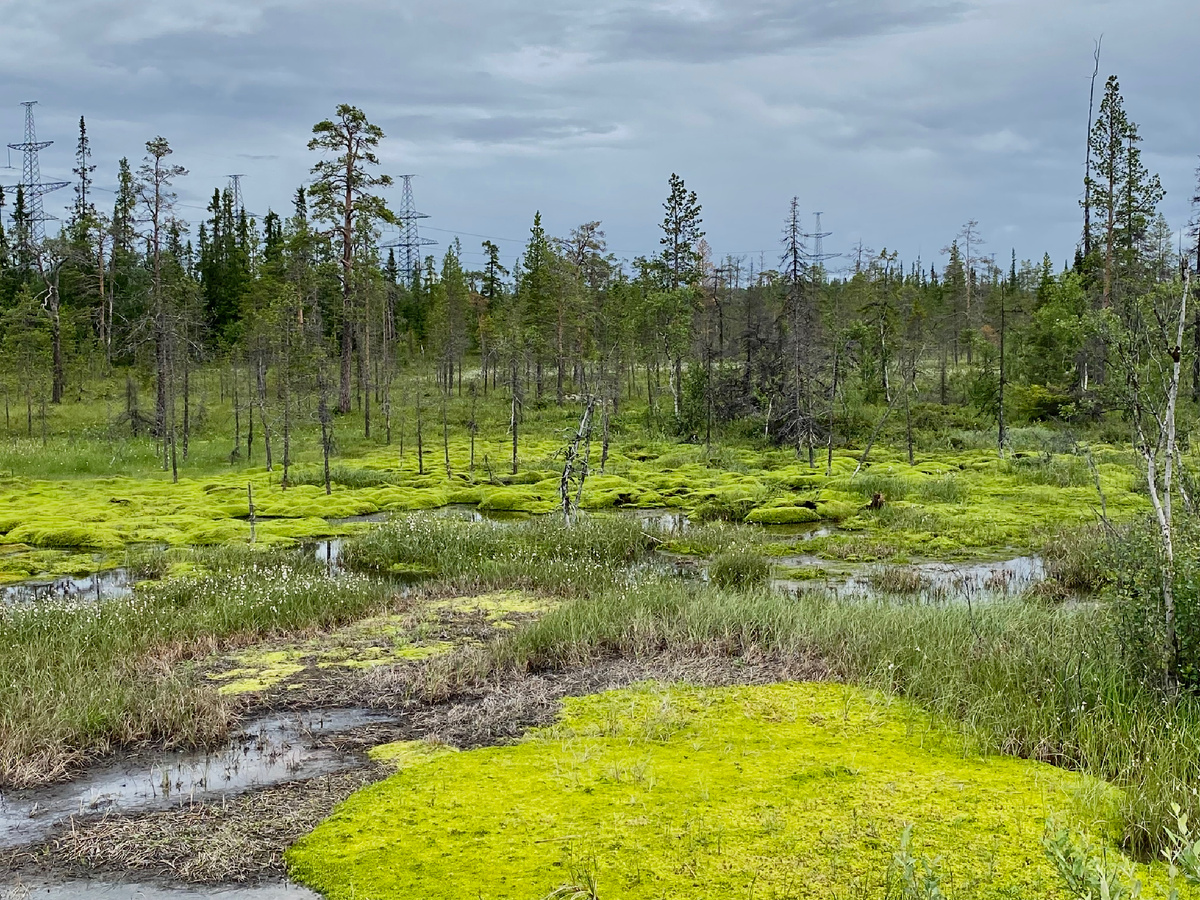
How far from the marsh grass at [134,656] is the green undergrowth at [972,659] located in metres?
2.42

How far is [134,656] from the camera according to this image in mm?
9008

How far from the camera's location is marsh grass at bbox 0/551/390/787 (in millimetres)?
6750

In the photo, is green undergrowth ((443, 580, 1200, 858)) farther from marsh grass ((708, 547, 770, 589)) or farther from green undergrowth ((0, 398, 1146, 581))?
green undergrowth ((0, 398, 1146, 581))

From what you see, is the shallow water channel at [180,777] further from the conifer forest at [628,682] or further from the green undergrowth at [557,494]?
the green undergrowth at [557,494]

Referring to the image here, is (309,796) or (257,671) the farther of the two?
(257,671)

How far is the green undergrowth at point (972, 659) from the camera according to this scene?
18.5ft

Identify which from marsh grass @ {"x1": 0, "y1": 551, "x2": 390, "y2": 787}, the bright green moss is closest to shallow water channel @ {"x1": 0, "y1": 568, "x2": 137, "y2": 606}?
marsh grass @ {"x1": 0, "y1": 551, "x2": 390, "y2": 787}

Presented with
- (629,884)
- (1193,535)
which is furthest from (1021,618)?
(629,884)

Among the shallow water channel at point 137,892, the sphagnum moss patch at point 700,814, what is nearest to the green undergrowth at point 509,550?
the sphagnum moss patch at point 700,814

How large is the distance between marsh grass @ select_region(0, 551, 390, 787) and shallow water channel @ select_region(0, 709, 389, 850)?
0.21m

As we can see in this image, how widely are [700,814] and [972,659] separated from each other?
12.0ft

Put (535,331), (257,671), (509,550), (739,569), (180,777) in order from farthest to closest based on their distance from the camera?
(535,331)
(509,550)
(739,569)
(257,671)
(180,777)

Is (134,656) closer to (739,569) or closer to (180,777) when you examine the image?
(180,777)

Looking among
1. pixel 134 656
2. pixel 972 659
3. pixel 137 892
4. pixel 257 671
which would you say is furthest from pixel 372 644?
pixel 972 659
